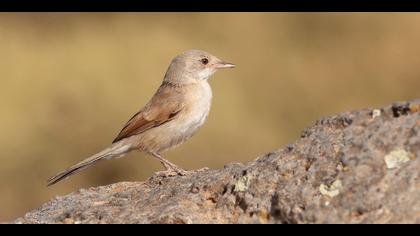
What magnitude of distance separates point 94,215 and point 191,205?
72 centimetres

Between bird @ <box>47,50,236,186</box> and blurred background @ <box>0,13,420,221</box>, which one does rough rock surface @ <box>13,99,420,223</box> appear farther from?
blurred background @ <box>0,13,420,221</box>

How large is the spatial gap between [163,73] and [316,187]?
18486 millimetres

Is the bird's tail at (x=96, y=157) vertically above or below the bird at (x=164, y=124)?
below

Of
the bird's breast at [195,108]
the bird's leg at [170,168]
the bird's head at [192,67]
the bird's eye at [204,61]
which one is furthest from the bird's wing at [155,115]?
the bird's eye at [204,61]

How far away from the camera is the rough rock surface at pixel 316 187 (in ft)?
15.3

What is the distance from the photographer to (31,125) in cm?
2088

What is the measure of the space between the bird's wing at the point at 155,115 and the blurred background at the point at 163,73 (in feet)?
30.7

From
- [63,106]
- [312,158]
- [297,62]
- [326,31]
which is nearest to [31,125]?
[63,106]

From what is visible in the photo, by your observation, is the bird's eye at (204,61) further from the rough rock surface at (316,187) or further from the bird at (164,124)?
the rough rock surface at (316,187)

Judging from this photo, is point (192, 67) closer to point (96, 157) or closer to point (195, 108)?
point (195, 108)

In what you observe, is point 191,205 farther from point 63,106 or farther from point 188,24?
point 188,24

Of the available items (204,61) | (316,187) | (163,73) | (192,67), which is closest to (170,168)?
(192,67)

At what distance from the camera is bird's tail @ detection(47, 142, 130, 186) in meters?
8.79

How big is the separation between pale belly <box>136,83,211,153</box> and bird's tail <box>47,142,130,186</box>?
0.22m
